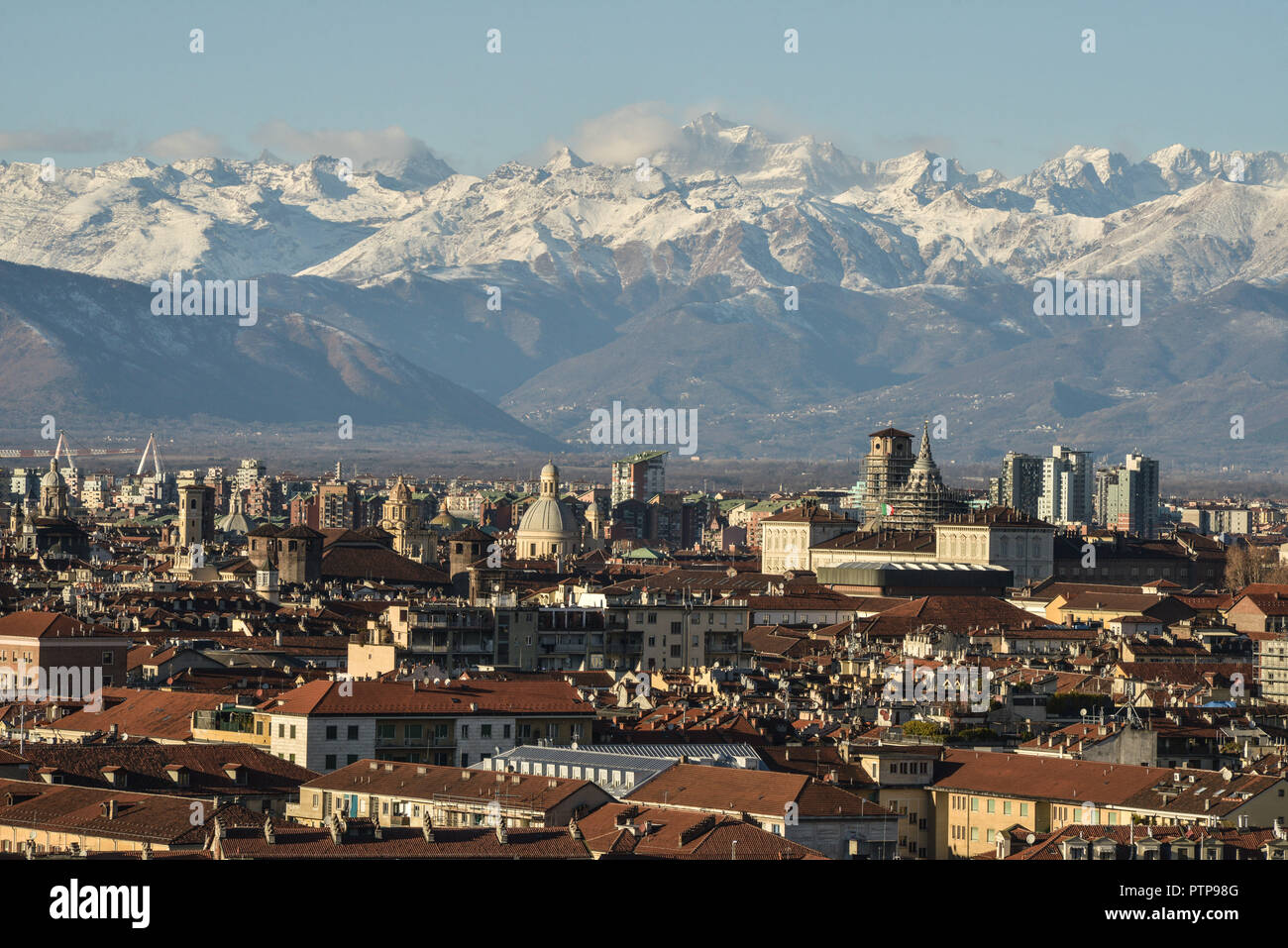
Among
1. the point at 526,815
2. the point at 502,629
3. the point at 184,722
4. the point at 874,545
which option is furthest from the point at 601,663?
the point at 874,545

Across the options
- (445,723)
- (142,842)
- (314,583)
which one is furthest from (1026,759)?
(314,583)

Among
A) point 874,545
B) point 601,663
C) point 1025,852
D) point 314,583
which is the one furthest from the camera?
point 874,545

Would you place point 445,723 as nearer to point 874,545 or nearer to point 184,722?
point 184,722

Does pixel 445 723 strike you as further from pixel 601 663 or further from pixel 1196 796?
pixel 601 663

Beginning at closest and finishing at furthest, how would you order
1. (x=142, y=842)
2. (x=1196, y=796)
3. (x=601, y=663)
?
(x=142, y=842) → (x=1196, y=796) → (x=601, y=663)

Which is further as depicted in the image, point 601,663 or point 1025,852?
point 601,663
